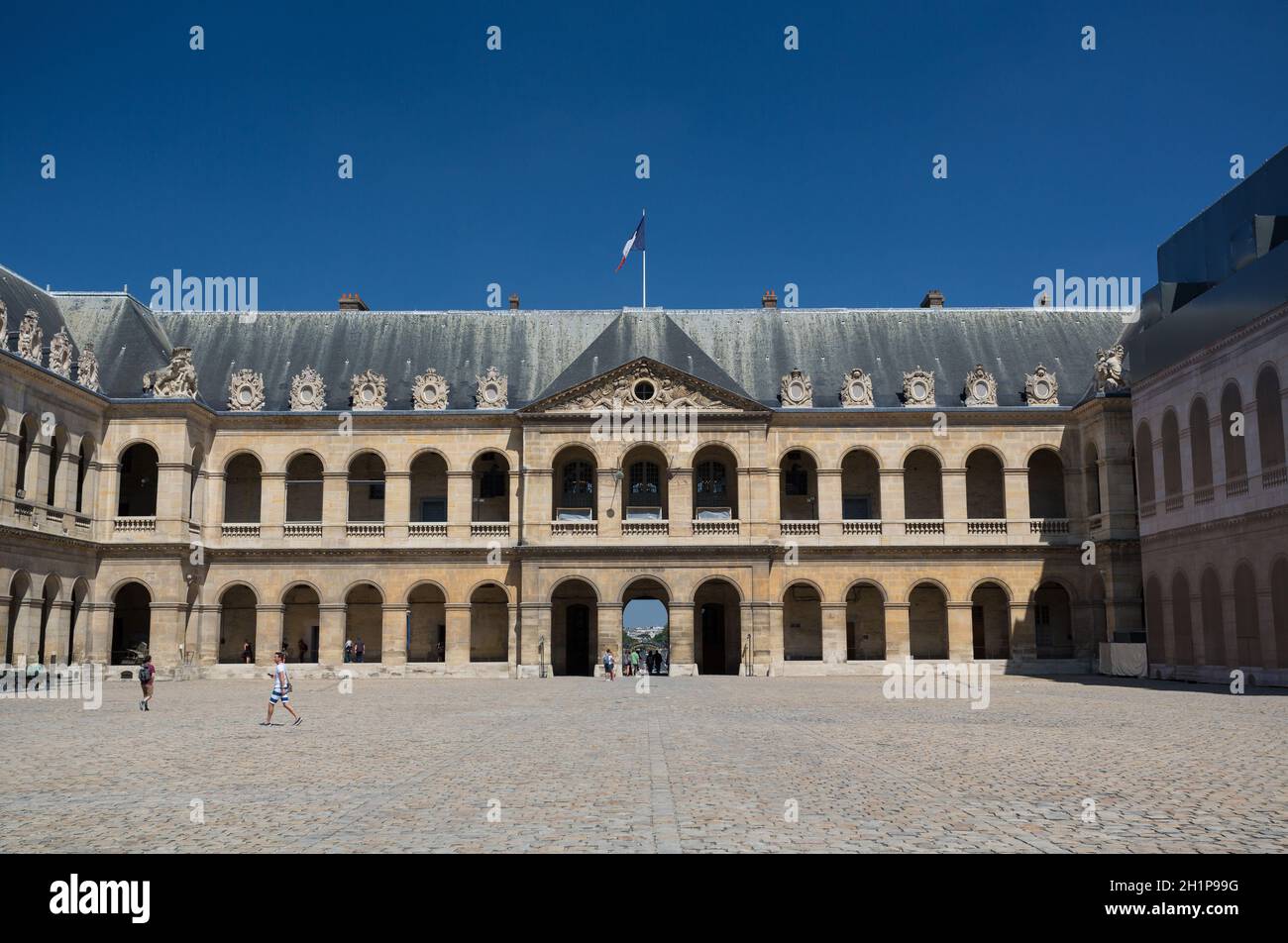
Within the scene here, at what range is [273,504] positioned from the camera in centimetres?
4859

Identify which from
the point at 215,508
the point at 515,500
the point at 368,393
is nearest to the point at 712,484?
the point at 515,500

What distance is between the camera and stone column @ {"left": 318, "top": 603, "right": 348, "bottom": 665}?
47.6 m

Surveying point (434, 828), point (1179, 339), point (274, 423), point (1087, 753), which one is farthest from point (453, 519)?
point (434, 828)

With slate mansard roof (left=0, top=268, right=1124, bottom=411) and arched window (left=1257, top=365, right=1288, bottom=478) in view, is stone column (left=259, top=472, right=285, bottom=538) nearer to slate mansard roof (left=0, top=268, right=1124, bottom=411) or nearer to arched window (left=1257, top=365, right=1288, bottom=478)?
slate mansard roof (left=0, top=268, right=1124, bottom=411)

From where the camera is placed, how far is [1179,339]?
38.9 m

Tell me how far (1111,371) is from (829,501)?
40.1ft

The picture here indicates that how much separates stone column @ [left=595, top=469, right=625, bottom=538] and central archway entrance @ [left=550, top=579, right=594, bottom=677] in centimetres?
320

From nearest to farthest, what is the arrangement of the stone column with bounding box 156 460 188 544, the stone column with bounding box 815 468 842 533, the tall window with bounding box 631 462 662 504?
the stone column with bounding box 156 460 188 544 < the stone column with bounding box 815 468 842 533 < the tall window with bounding box 631 462 662 504

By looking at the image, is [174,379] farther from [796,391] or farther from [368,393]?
[796,391]

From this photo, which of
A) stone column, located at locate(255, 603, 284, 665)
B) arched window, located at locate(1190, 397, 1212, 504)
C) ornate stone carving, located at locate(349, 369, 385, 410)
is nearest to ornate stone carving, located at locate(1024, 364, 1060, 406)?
arched window, located at locate(1190, 397, 1212, 504)

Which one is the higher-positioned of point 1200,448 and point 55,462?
point 55,462

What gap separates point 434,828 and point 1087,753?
1032 centimetres
